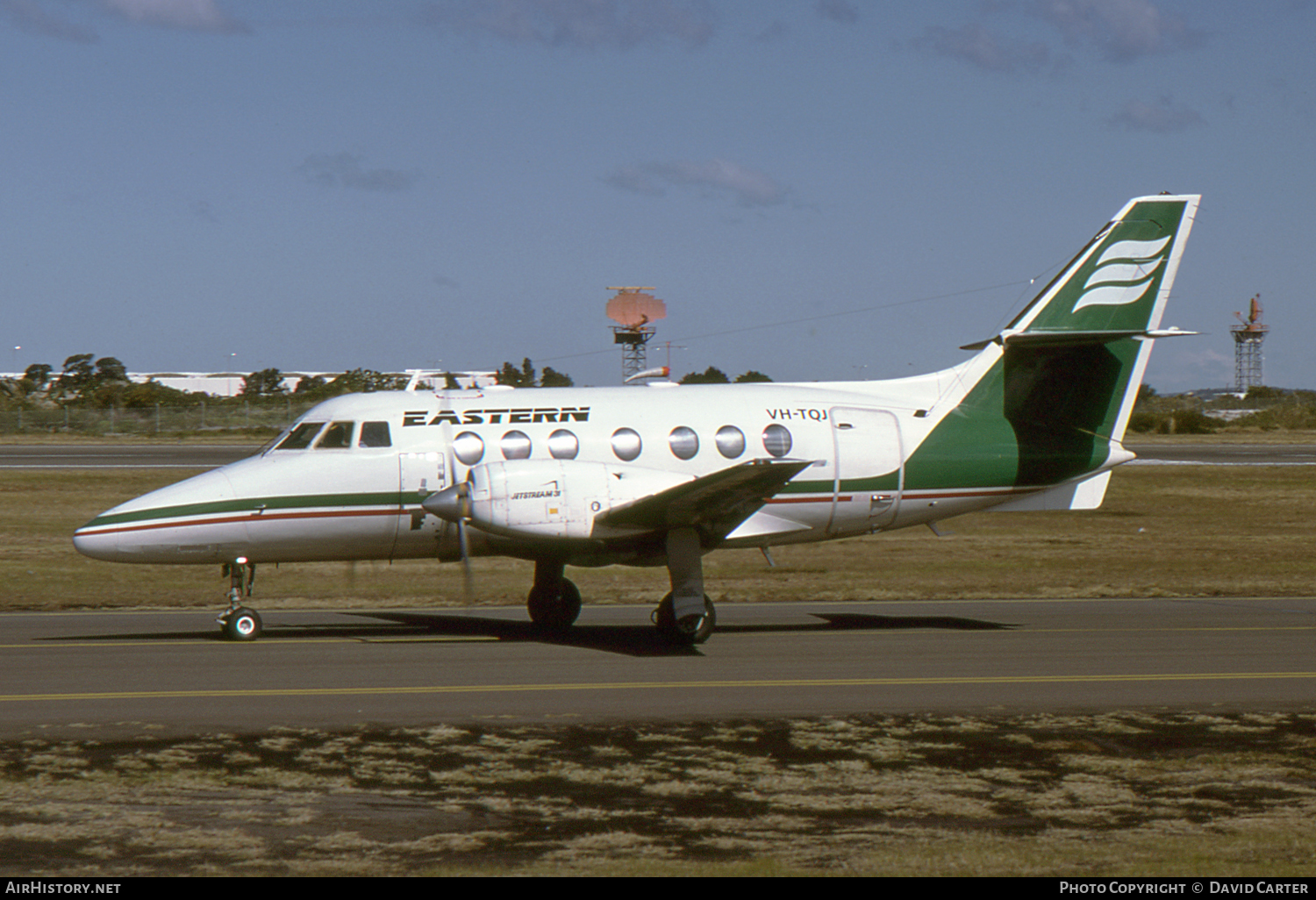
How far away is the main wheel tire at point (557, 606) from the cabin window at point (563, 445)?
6.61 feet

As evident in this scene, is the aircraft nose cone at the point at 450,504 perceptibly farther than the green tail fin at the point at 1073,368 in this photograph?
No

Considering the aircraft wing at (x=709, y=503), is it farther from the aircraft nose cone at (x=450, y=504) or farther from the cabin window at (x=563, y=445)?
the aircraft nose cone at (x=450, y=504)

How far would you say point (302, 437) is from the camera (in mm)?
16672

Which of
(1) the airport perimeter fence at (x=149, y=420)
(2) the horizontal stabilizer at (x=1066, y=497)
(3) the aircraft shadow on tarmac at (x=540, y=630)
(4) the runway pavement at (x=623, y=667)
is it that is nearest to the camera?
(4) the runway pavement at (x=623, y=667)

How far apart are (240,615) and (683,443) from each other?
6193 mm

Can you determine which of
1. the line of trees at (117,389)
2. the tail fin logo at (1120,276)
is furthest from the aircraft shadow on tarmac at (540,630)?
the line of trees at (117,389)

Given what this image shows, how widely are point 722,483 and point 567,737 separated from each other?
4785mm

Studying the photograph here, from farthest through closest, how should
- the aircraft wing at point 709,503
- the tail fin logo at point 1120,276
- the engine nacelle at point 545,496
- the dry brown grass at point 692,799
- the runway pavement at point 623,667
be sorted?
the tail fin logo at point 1120,276, the engine nacelle at point 545,496, the aircraft wing at point 709,503, the runway pavement at point 623,667, the dry brown grass at point 692,799

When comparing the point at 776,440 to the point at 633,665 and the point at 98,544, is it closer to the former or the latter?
the point at 633,665

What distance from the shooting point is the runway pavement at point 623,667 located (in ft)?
40.3

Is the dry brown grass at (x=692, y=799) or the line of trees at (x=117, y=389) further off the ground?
the line of trees at (x=117, y=389)

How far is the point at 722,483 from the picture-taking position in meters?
15.1

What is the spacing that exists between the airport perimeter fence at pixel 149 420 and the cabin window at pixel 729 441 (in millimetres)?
59669

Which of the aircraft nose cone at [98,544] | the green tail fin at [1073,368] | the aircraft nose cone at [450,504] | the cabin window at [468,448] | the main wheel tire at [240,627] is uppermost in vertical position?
the green tail fin at [1073,368]
